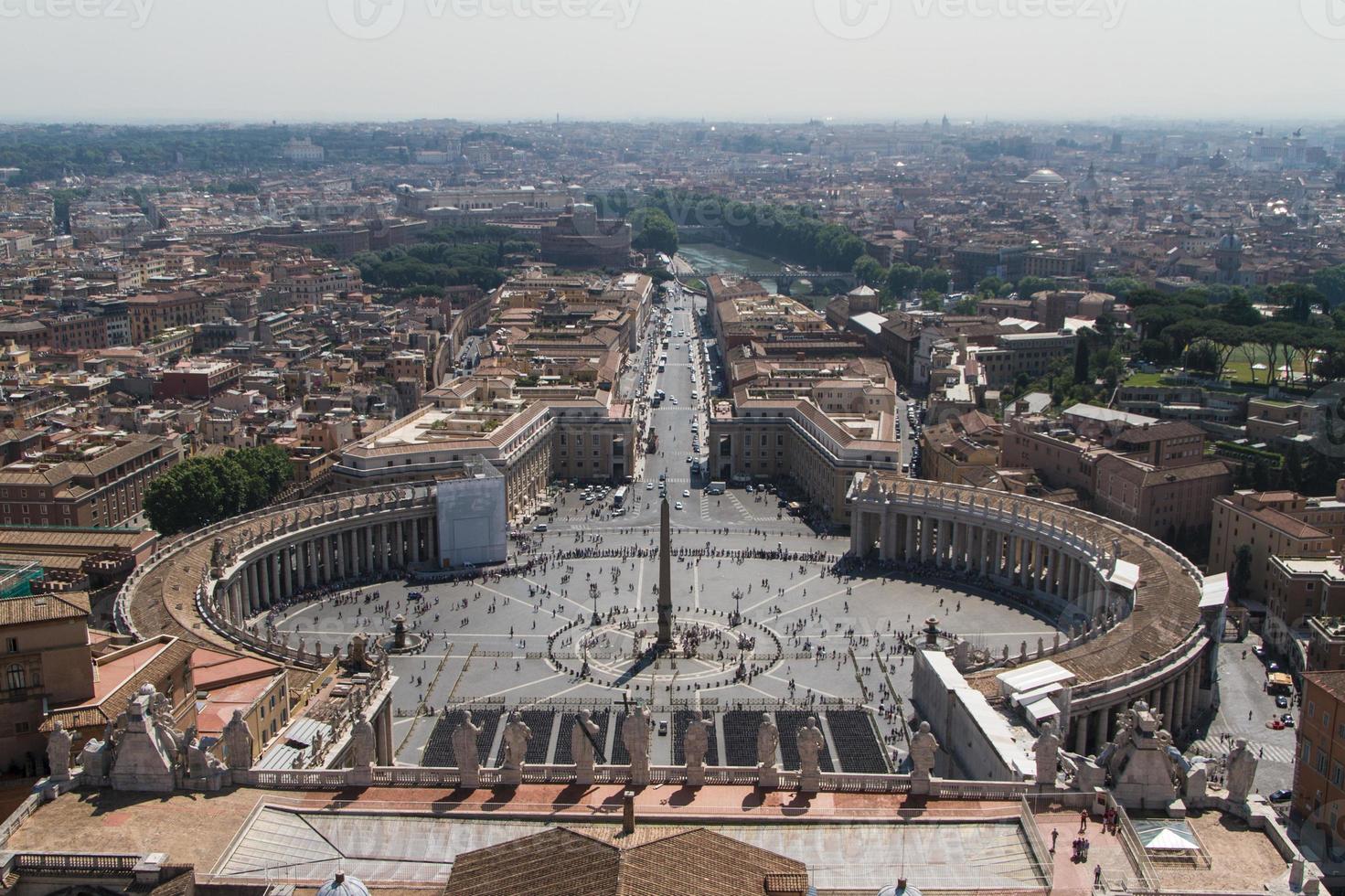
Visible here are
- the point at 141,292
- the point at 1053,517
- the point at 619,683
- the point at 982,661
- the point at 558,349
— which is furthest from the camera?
the point at 141,292

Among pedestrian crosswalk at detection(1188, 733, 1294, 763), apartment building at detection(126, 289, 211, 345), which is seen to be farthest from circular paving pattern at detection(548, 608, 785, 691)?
apartment building at detection(126, 289, 211, 345)

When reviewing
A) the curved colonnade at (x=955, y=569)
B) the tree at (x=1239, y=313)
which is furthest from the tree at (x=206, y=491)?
the tree at (x=1239, y=313)

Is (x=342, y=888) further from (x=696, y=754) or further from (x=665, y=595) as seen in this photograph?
(x=665, y=595)

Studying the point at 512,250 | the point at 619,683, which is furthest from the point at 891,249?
the point at 619,683

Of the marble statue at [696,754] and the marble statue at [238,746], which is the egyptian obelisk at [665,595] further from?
the marble statue at [238,746]

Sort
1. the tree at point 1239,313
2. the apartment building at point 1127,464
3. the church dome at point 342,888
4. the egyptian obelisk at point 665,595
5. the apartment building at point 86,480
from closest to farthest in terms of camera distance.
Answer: the church dome at point 342,888
the egyptian obelisk at point 665,595
the apartment building at point 1127,464
the apartment building at point 86,480
the tree at point 1239,313

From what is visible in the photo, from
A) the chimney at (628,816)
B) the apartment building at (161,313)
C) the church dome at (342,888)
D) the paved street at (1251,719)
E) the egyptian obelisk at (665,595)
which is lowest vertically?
the paved street at (1251,719)

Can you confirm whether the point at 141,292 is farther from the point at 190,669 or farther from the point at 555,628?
the point at 190,669
